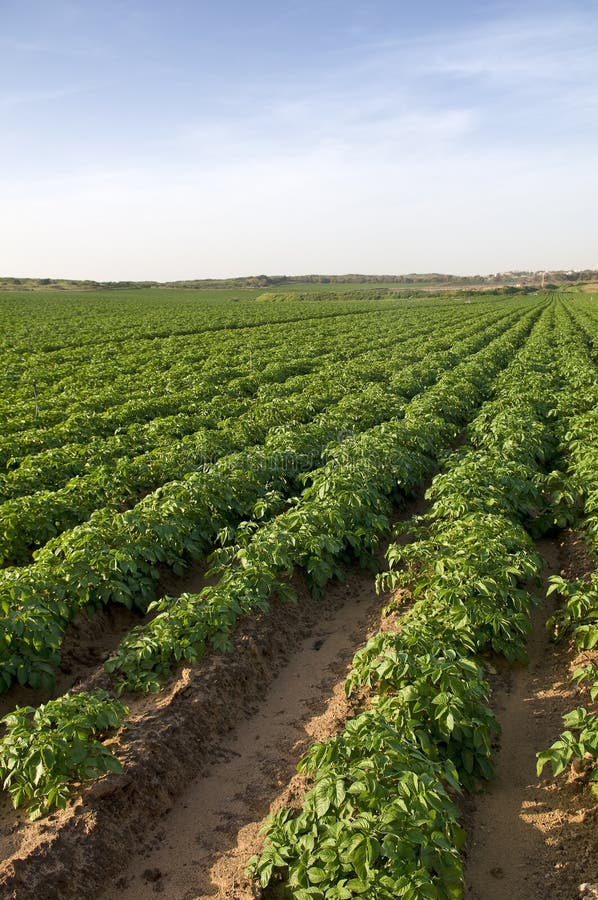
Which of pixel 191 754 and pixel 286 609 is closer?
pixel 191 754

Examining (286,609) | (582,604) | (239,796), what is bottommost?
(239,796)

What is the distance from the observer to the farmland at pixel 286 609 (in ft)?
11.3

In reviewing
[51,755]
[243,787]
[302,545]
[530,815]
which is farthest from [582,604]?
[51,755]

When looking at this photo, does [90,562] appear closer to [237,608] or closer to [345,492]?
[237,608]

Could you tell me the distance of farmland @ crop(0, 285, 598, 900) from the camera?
344cm

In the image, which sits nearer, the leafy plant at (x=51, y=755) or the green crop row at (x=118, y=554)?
the leafy plant at (x=51, y=755)

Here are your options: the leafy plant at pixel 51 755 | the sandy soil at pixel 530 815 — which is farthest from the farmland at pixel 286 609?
the sandy soil at pixel 530 815

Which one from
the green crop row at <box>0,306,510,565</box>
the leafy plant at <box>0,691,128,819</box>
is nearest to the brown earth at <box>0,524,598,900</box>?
the leafy plant at <box>0,691,128,819</box>

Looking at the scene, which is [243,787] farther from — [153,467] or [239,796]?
[153,467]

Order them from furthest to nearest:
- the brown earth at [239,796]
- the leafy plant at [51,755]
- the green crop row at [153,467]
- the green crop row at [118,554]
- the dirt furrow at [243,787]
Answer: the green crop row at [153,467]
the green crop row at [118,554]
the leafy plant at [51,755]
the dirt furrow at [243,787]
the brown earth at [239,796]

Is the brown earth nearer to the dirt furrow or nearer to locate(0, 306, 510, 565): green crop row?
the dirt furrow

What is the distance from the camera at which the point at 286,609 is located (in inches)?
256

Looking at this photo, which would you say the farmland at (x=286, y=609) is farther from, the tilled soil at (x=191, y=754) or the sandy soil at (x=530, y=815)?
Result: the sandy soil at (x=530, y=815)

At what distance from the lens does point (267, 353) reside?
2458 centimetres
